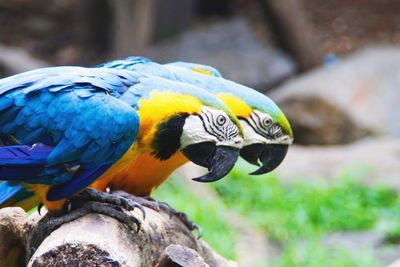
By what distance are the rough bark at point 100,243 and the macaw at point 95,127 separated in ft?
0.47

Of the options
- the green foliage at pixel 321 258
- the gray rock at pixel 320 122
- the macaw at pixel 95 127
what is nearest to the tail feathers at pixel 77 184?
the macaw at pixel 95 127

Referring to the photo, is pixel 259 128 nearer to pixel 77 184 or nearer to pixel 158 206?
pixel 158 206

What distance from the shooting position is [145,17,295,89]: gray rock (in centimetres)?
772

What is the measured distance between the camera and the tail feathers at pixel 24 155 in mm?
2168

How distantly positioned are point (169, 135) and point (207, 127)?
12cm

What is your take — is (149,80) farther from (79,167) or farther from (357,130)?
(357,130)

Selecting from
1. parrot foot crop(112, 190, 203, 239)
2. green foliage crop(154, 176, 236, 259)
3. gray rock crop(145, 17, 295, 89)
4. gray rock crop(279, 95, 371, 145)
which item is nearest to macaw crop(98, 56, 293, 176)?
parrot foot crop(112, 190, 203, 239)

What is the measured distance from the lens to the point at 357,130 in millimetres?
6770

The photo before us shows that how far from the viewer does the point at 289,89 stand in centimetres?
720

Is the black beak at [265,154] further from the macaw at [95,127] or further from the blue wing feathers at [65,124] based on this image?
the blue wing feathers at [65,124]

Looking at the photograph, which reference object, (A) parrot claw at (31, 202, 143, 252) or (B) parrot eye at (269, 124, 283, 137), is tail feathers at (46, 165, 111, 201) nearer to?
(A) parrot claw at (31, 202, 143, 252)

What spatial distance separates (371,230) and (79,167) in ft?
10.3

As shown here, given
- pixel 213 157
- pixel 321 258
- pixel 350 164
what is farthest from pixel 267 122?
pixel 350 164

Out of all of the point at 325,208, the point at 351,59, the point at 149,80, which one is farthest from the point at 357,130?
the point at 149,80
